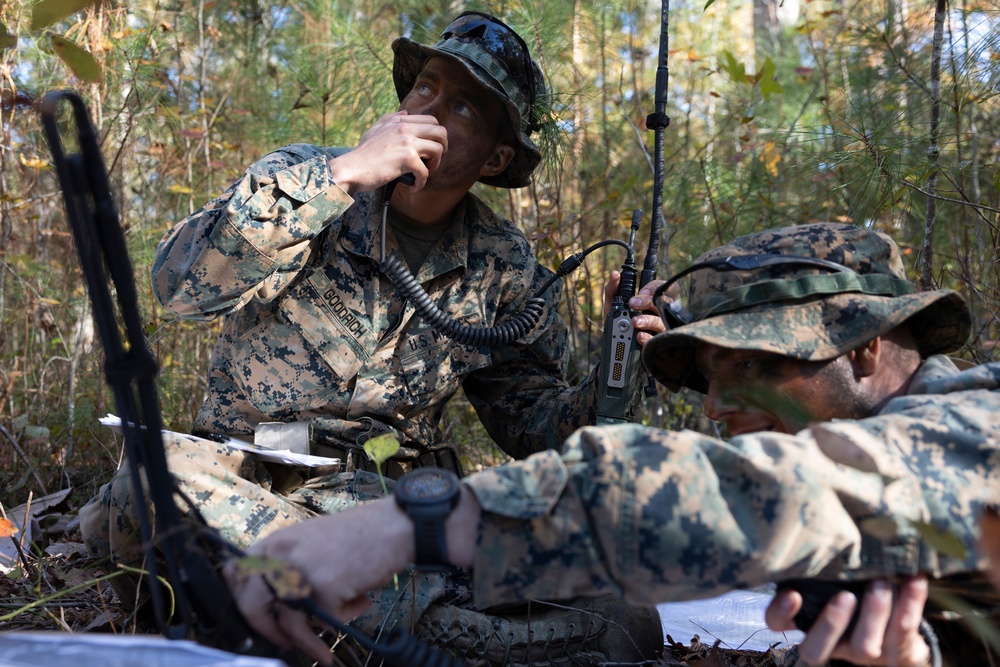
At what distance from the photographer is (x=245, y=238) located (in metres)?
3.05

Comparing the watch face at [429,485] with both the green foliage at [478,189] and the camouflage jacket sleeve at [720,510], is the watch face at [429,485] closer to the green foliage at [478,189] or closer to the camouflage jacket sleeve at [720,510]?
the camouflage jacket sleeve at [720,510]

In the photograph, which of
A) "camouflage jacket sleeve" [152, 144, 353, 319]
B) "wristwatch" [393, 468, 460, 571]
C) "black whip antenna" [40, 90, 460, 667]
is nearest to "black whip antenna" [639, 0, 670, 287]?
"camouflage jacket sleeve" [152, 144, 353, 319]

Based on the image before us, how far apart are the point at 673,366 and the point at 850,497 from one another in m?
0.99

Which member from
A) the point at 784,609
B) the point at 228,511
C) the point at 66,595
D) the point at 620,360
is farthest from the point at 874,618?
the point at 66,595

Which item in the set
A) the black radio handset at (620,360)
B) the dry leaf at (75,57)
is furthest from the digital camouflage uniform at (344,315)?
the dry leaf at (75,57)

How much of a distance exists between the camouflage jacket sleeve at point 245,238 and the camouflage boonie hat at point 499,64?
2.57ft

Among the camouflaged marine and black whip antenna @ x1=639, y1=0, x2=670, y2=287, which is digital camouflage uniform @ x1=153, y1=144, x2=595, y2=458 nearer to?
the camouflaged marine

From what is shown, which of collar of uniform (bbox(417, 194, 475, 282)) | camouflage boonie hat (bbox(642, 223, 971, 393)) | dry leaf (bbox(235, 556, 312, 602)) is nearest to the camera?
dry leaf (bbox(235, 556, 312, 602))

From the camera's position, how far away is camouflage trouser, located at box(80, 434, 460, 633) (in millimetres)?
2785

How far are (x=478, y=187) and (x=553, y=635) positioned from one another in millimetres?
3886

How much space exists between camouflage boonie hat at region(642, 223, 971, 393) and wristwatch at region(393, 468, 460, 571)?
782mm

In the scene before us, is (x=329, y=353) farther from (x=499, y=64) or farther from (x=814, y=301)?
(x=814, y=301)

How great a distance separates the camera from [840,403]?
7.00 ft

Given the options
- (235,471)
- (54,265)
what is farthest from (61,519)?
(54,265)
